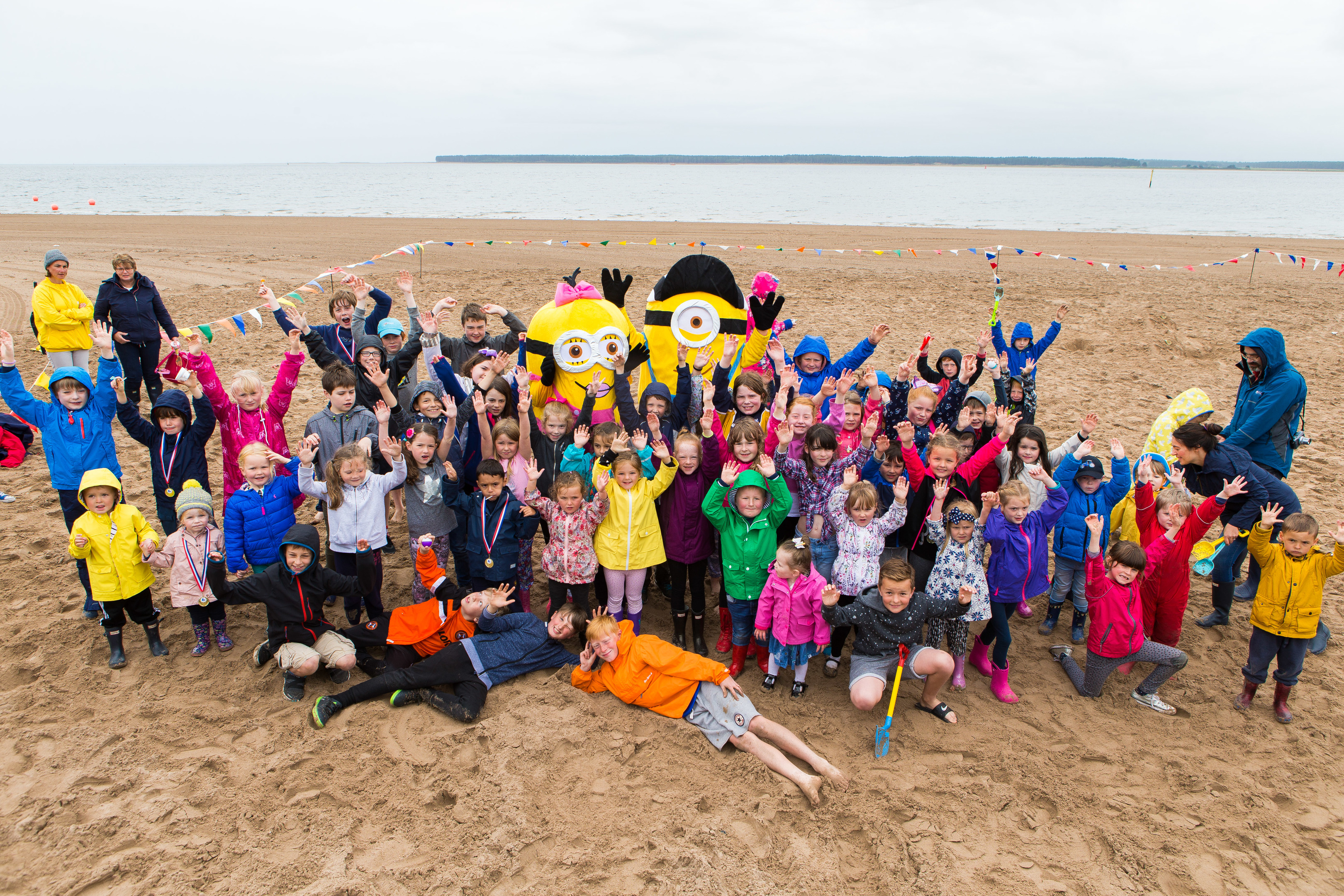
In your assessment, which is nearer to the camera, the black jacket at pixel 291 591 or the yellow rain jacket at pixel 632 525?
the black jacket at pixel 291 591

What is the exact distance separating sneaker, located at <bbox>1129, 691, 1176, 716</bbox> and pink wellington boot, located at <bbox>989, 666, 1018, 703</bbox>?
84 cm

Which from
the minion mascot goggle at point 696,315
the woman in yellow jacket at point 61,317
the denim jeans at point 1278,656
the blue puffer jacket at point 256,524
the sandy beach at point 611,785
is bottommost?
the sandy beach at point 611,785

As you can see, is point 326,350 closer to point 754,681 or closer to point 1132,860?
point 754,681

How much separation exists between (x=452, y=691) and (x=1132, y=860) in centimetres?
420

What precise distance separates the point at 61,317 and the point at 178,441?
5.36 m

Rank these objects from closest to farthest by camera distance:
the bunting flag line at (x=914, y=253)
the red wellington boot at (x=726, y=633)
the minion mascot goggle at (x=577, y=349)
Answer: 1. the red wellington boot at (x=726, y=633)
2. the minion mascot goggle at (x=577, y=349)
3. the bunting flag line at (x=914, y=253)

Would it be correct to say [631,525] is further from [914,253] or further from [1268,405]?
[914,253]

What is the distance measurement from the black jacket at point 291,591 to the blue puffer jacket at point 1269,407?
709cm

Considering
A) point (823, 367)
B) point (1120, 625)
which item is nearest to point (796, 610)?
point (1120, 625)

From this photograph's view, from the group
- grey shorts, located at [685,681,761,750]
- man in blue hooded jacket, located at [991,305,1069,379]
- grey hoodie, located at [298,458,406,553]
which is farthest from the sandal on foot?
grey hoodie, located at [298,458,406,553]

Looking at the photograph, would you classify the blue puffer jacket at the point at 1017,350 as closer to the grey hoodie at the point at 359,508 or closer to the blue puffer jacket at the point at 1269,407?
the blue puffer jacket at the point at 1269,407

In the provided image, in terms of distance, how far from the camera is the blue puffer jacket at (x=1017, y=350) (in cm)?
765

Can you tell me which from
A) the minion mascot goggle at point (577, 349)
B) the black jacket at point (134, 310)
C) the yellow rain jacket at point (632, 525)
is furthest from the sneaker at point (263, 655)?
the black jacket at point (134, 310)

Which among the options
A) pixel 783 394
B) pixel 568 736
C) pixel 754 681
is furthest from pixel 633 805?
pixel 783 394
